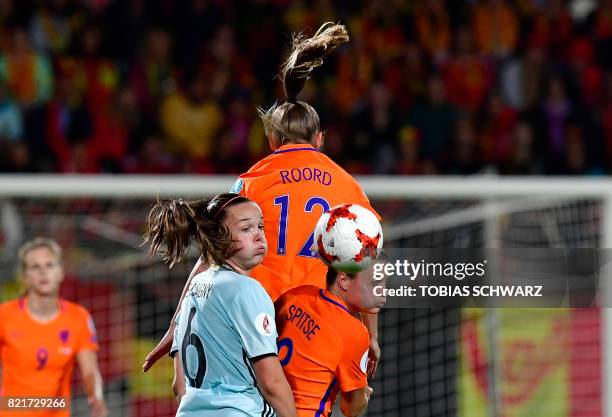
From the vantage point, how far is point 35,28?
11.9 metres

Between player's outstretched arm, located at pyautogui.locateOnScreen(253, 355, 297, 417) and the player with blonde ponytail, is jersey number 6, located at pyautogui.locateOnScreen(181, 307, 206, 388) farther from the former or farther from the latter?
the player with blonde ponytail

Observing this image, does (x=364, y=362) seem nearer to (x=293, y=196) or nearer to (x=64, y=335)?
(x=293, y=196)

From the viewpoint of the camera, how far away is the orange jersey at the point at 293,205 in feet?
16.4

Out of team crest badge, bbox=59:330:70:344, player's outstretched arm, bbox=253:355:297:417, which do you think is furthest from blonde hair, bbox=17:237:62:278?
player's outstretched arm, bbox=253:355:297:417

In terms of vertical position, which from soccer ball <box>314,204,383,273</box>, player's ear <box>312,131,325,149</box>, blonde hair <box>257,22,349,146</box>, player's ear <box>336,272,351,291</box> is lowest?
player's ear <box>336,272,351,291</box>

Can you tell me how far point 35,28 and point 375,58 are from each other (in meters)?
3.44

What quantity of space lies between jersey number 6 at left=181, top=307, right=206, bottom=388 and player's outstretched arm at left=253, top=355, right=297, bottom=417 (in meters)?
0.20

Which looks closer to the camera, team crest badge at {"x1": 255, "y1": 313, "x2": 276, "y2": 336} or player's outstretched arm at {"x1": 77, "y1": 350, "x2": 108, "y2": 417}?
team crest badge at {"x1": 255, "y1": 313, "x2": 276, "y2": 336}

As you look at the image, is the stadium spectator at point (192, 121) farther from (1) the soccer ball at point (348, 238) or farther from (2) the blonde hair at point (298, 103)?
(1) the soccer ball at point (348, 238)

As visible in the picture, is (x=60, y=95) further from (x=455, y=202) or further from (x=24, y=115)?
(x=455, y=202)

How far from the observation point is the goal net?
7398mm

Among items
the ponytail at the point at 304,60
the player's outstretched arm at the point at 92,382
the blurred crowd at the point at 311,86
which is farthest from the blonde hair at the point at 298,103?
the blurred crowd at the point at 311,86

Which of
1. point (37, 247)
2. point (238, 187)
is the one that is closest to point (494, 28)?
point (37, 247)

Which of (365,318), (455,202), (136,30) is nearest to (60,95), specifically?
(136,30)
